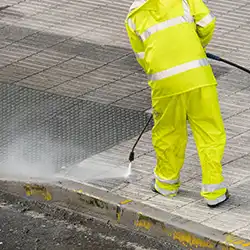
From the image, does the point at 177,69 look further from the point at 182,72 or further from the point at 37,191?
the point at 37,191

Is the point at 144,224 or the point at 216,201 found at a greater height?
the point at 216,201

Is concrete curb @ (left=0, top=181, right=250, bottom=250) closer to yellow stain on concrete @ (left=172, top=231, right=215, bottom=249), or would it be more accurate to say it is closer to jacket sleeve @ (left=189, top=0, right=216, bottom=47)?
yellow stain on concrete @ (left=172, top=231, right=215, bottom=249)

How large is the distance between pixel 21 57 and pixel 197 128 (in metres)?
3.77

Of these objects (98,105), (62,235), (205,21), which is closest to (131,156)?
(62,235)

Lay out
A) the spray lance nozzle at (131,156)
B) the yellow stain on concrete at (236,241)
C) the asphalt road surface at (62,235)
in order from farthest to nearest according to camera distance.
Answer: the spray lance nozzle at (131,156) < the asphalt road surface at (62,235) < the yellow stain on concrete at (236,241)

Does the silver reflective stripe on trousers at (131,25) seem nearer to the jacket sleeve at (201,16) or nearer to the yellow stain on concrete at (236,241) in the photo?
the jacket sleeve at (201,16)

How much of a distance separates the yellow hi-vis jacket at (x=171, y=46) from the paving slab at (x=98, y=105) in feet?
3.28

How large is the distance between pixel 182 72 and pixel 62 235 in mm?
1568

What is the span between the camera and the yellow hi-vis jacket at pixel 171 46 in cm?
848

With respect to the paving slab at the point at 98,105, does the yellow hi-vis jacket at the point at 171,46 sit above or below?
above

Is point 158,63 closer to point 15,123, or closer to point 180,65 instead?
point 180,65

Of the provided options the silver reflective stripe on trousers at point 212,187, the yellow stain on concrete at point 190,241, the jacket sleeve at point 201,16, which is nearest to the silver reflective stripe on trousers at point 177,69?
the jacket sleeve at point 201,16

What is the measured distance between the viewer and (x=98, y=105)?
35.6 ft

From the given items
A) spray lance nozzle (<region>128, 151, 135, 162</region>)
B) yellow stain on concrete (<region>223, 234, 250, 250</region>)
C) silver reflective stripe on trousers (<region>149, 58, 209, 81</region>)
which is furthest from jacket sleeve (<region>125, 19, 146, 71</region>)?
yellow stain on concrete (<region>223, 234, 250, 250</region>)
